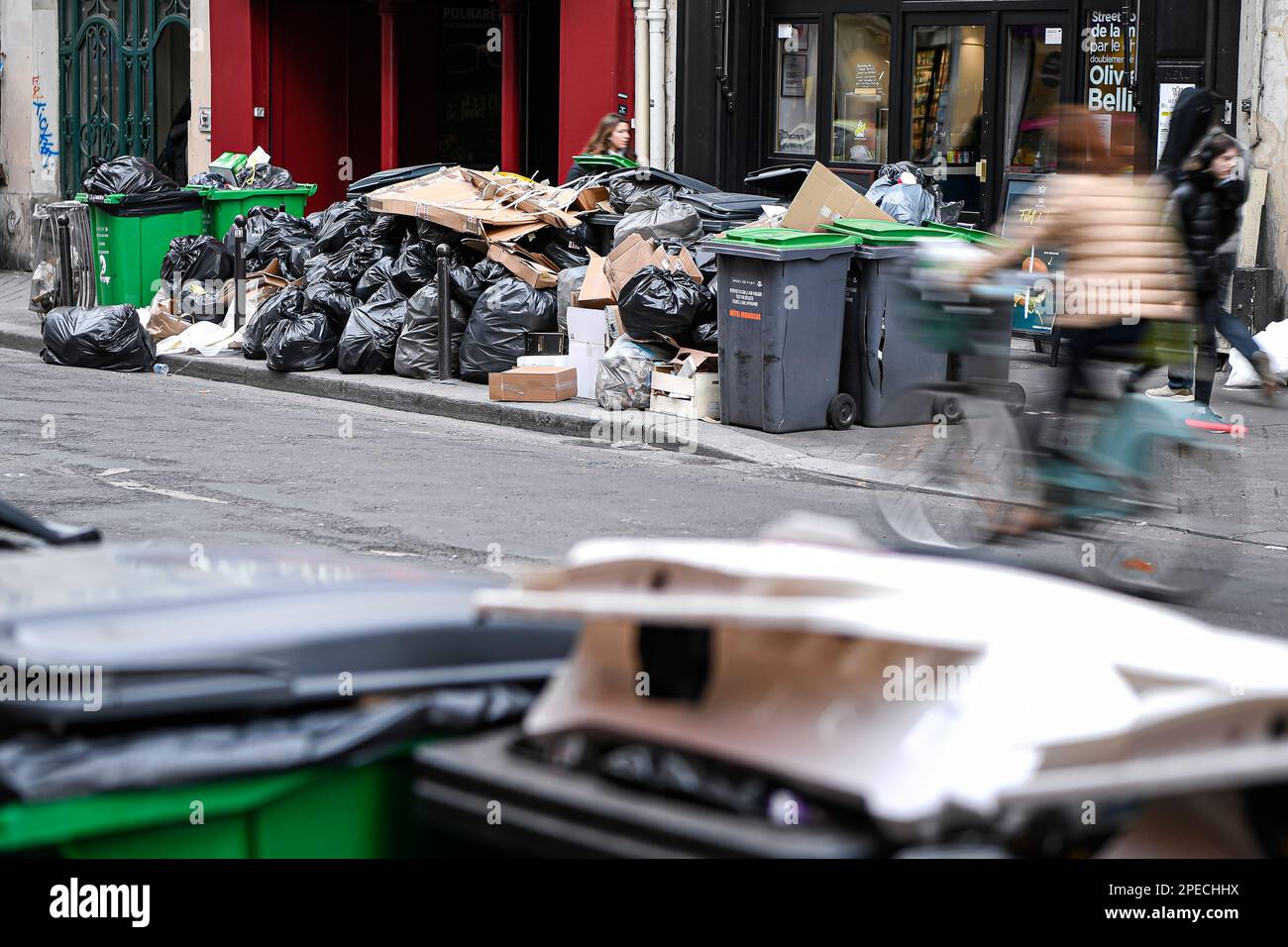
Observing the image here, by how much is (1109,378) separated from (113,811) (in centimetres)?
Answer: 498

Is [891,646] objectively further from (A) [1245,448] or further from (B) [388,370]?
(B) [388,370]

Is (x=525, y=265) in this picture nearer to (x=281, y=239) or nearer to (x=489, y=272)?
(x=489, y=272)

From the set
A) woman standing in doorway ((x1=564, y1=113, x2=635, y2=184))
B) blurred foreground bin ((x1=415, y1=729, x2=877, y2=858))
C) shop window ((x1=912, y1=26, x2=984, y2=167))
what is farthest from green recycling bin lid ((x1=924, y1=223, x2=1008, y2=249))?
blurred foreground bin ((x1=415, y1=729, x2=877, y2=858))

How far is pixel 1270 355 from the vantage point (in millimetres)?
11422

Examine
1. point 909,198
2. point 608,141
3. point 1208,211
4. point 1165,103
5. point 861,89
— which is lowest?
point 1208,211

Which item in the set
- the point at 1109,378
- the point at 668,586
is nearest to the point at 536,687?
the point at 668,586

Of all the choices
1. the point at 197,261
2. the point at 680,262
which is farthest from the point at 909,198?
the point at 197,261

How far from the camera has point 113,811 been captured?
2318 mm

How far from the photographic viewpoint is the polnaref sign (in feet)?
44.7

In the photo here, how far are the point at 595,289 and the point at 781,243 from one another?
193 cm

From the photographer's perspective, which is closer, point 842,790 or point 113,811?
point 842,790

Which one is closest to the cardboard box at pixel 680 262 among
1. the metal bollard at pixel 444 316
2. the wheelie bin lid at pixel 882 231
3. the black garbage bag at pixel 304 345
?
the wheelie bin lid at pixel 882 231

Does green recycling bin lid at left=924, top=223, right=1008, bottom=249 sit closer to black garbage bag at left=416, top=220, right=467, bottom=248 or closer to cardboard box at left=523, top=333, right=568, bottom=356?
cardboard box at left=523, top=333, right=568, bottom=356

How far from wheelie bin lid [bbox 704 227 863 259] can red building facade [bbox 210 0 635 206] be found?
830 cm
